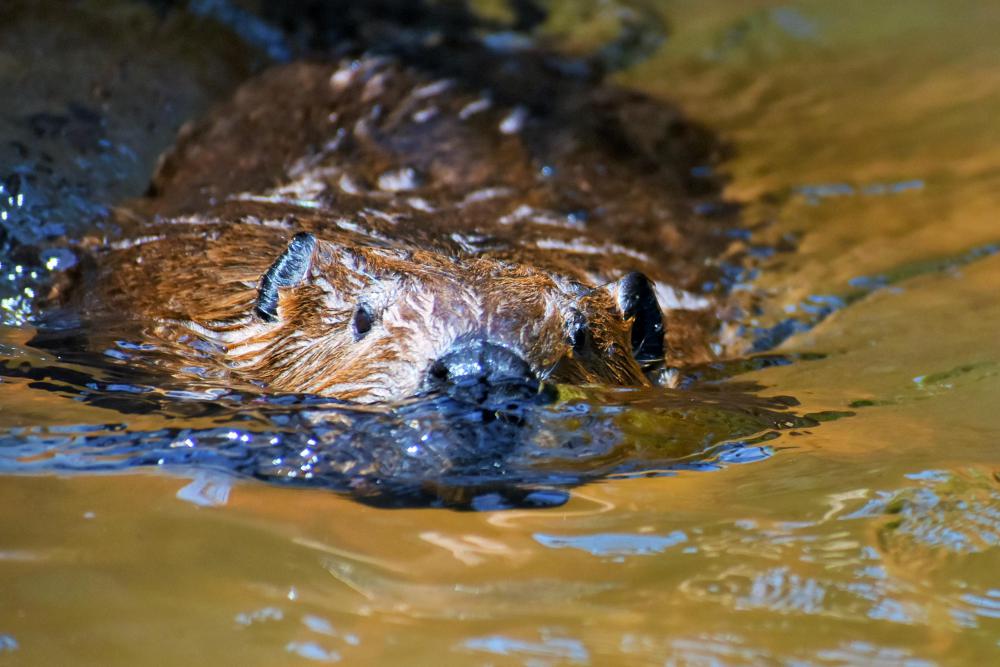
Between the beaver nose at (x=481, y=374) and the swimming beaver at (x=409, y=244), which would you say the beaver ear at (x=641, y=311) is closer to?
the swimming beaver at (x=409, y=244)

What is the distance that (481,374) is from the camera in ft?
9.53

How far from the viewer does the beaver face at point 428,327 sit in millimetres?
3055

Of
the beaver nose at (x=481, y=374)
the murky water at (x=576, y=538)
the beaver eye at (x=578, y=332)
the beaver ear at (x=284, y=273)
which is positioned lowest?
the murky water at (x=576, y=538)

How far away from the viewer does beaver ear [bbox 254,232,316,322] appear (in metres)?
3.60

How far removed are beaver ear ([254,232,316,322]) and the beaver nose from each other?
2.59 feet

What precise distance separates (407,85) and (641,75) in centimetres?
215

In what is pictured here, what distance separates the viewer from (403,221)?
437cm

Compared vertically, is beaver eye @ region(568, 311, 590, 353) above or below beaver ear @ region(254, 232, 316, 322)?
below

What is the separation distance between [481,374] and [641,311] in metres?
0.94

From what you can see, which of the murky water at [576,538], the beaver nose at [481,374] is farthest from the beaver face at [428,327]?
the murky water at [576,538]

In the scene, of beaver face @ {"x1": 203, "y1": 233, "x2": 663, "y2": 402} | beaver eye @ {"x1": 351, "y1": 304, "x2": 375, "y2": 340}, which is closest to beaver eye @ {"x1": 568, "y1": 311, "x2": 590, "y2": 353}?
beaver face @ {"x1": 203, "y1": 233, "x2": 663, "y2": 402}

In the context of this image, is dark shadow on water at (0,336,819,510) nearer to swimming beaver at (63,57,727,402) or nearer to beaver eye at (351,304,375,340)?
swimming beaver at (63,57,727,402)

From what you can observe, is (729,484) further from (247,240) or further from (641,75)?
(641,75)

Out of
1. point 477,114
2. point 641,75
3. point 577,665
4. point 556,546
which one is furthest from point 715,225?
point 577,665
